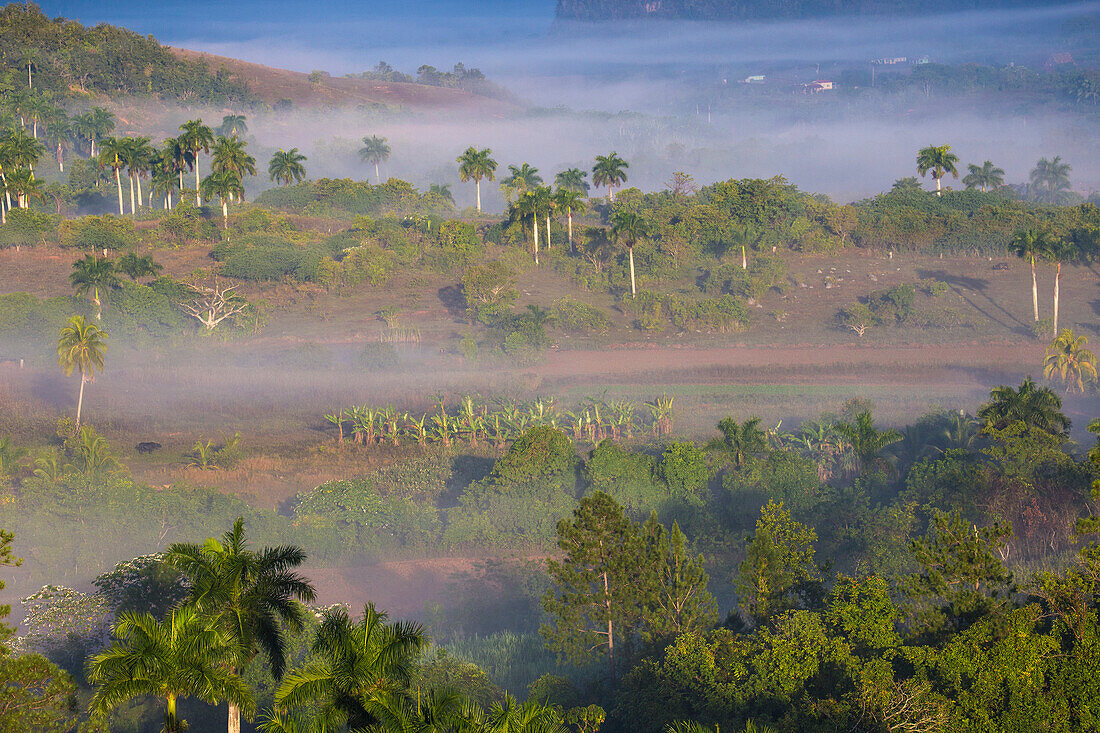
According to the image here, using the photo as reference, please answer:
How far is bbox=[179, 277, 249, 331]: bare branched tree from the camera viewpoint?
84.1 metres

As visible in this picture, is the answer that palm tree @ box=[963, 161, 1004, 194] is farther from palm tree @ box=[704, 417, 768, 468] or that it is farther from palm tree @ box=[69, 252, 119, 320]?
palm tree @ box=[69, 252, 119, 320]

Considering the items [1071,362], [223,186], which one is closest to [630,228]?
[1071,362]

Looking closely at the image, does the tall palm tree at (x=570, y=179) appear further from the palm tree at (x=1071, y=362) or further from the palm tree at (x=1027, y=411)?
the palm tree at (x=1027, y=411)

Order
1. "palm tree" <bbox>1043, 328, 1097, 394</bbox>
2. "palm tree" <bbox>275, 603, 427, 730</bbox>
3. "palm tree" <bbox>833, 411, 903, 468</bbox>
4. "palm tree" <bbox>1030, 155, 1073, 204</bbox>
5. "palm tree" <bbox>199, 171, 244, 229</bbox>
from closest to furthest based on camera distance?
"palm tree" <bbox>275, 603, 427, 730</bbox> → "palm tree" <bbox>833, 411, 903, 468</bbox> → "palm tree" <bbox>1043, 328, 1097, 394</bbox> → "palm tree" <bbox>199, 171, 244, 229</bbox> → "palm tree" <bbox>1030, 155, 1073, 204</bbox>

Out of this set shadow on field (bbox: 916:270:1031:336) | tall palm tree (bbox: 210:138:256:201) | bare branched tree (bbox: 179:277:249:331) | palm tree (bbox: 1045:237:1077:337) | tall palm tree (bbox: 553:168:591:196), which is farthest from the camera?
tall palm tree (bbox: 553:168:591:196)

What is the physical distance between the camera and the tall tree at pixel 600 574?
33656 mm

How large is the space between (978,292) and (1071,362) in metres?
25.3

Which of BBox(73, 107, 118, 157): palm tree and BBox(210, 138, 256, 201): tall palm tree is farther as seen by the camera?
BBox(73, 107, 118, 157): palm tree

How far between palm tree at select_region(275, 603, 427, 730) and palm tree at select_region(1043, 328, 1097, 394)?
203 feet

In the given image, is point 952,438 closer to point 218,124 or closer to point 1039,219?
point 1039,219

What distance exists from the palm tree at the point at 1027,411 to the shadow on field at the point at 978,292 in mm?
39089

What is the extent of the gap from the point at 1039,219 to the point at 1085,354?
40.3 metres

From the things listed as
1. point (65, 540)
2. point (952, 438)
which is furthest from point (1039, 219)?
point (65, 540)

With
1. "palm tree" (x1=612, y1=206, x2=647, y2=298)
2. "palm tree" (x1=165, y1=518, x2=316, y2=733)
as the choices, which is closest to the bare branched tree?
"palm tree" (x1=612, y1=206, x2=647, y2=298)
